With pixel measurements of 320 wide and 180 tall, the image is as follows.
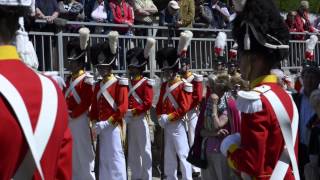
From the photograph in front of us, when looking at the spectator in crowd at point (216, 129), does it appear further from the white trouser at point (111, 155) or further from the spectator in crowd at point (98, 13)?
the spectator in crowd at point (98, 13)

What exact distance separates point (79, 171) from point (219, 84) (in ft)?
9.87

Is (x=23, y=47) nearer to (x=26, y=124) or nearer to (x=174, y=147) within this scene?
(x=26, y=124)

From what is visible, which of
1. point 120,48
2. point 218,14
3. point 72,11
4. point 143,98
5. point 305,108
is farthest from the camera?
point 218,14

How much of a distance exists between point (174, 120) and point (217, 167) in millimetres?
3021

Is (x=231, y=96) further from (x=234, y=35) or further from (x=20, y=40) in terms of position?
(x=20, y=40)

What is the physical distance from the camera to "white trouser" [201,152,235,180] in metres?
6.93

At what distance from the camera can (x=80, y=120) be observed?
946 cm

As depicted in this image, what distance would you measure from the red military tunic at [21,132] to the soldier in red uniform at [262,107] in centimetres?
122

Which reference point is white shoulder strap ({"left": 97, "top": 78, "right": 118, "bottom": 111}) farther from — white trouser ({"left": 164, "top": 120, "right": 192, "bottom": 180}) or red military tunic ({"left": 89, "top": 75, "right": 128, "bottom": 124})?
white trouser ({"left": 164, "top": 120, "right": 192, "bottom": 180})

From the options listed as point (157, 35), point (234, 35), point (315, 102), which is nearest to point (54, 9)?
point (157, 35)

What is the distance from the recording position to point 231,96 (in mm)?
7121

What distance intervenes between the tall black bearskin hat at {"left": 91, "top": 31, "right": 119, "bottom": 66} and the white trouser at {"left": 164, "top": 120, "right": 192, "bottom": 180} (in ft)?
4.20

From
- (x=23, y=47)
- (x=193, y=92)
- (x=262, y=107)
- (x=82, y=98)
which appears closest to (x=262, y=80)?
(x=262, y=107)

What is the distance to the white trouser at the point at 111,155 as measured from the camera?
9.20 metres
